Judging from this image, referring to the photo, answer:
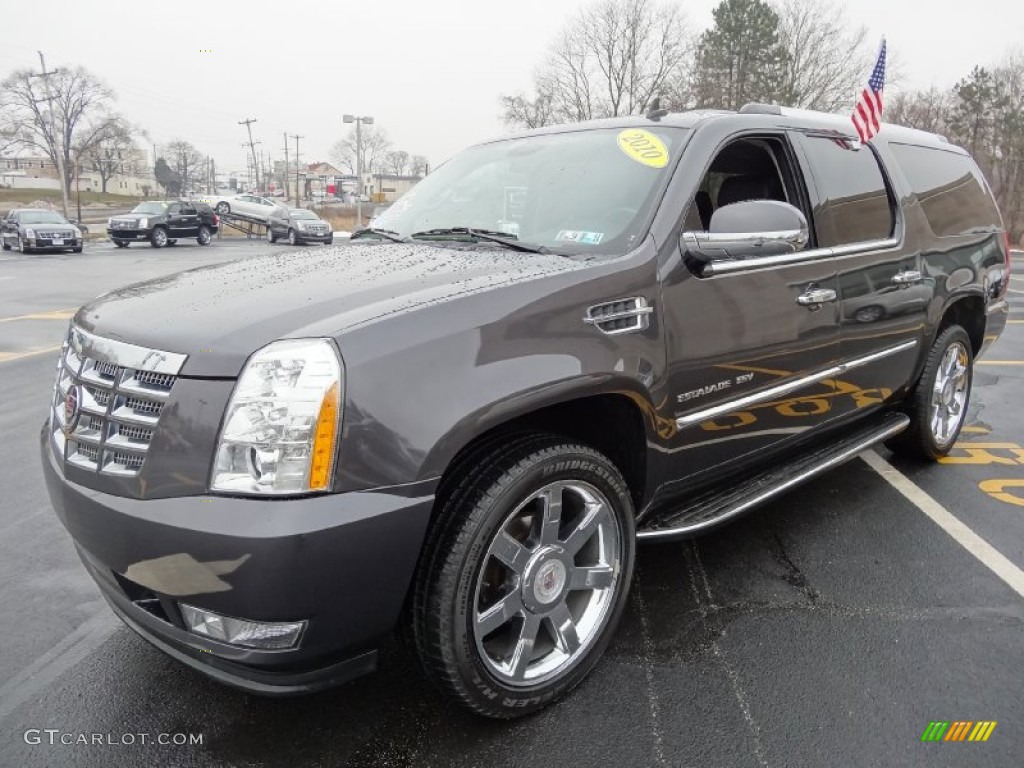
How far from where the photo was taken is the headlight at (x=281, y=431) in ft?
5.74

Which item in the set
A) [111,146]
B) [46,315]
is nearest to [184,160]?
[111,146]

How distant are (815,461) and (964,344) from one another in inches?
76.9

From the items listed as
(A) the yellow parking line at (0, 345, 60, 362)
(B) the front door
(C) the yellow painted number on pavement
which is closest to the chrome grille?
(B) the front door

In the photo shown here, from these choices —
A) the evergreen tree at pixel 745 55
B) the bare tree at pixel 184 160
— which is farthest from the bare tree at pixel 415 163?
the evergreen tree at pixel 745 55

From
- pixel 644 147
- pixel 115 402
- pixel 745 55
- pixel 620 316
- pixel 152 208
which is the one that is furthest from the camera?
pixel 745 55

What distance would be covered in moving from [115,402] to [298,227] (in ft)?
102

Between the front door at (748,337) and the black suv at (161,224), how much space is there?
96.2 feet

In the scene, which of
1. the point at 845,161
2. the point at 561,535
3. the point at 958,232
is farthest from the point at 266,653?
the point at 958,232

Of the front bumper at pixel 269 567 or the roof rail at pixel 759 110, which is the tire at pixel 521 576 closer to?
the front bumper at pixel 269 567

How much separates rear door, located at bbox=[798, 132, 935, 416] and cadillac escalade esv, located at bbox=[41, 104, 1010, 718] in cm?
2

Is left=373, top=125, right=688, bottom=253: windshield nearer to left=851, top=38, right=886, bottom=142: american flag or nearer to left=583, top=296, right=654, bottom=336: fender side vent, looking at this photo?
left=583, top=296, right=654, bottom=336: fender side vent

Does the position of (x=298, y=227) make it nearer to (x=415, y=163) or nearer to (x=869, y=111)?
(x=869, y=111)

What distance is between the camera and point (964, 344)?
15.1 ft

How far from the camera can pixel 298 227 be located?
3128 centimetres
